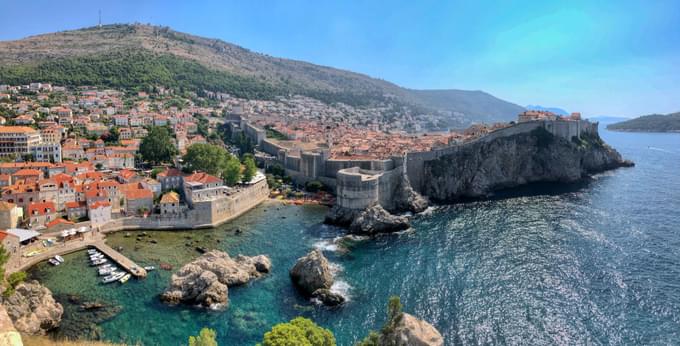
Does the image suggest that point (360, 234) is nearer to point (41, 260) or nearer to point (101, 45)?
point (41, 260)

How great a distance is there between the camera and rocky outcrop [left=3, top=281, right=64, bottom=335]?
22078 millimetres

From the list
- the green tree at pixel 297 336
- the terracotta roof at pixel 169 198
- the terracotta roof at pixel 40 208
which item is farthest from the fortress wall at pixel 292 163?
the green tree at pixel 297 336

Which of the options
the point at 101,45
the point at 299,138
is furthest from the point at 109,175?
the point at 101,45

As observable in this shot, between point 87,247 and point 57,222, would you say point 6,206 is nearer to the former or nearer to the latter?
point 57,222

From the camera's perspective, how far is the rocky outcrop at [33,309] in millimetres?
22078

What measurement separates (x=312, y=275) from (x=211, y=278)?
618 centimetres

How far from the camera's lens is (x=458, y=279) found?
3020 cm

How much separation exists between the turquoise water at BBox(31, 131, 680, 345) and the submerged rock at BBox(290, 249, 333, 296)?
2.68 feet

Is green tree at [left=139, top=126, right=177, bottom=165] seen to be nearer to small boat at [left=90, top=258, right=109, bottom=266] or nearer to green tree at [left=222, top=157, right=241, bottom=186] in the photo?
green tree at [left=222, top=157, right=241, bottom=186]

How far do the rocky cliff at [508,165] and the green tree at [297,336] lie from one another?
38.4 m

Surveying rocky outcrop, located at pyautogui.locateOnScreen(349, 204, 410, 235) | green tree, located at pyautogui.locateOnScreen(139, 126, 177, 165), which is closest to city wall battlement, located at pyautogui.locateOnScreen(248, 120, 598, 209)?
rocky outcrop, located at pyautogui.locateOnScreen(349, 204, 410, 235)

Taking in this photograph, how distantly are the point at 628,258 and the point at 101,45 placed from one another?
150 metres

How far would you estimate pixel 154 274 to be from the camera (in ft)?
97.6

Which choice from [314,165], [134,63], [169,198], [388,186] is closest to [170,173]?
[169,198]
